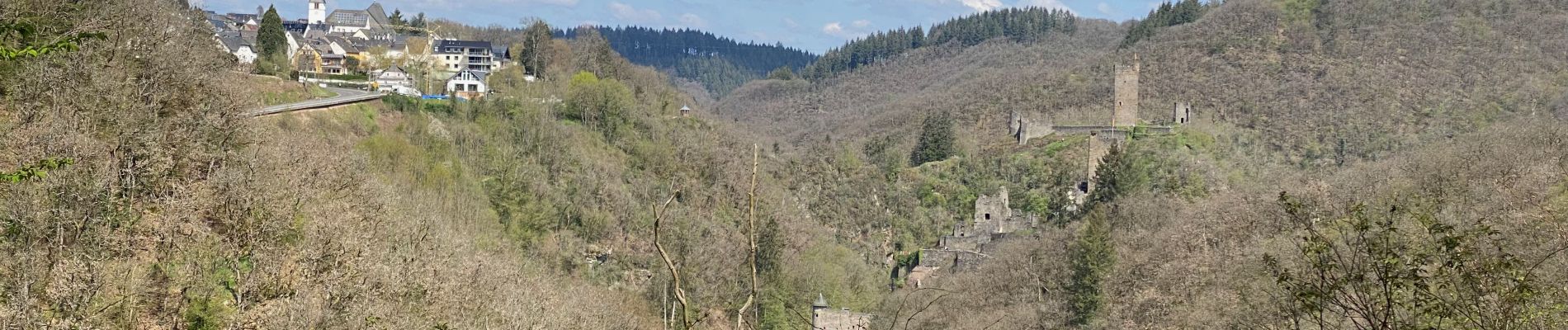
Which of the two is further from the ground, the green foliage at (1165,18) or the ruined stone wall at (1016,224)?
the green foliage at (1165,18)

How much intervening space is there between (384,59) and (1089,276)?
4152 centimetres

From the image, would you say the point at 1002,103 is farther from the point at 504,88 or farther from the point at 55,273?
the point at 55,273

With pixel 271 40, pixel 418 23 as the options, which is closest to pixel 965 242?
pixel 271 40

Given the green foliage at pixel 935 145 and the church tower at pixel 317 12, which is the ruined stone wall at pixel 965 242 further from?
the church tower at pixel 317 12

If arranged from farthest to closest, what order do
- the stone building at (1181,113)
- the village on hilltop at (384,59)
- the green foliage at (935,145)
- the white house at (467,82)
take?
the green foliage at (935,145)
the stone building at (1181,113)
the white house at (467,82)
the village on hilltop at (384,59)

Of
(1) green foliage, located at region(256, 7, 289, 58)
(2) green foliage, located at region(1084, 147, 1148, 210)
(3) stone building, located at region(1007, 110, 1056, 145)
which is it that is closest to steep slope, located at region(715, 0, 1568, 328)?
(2) green foliage, located at region(1084, 147, 1148, 210)

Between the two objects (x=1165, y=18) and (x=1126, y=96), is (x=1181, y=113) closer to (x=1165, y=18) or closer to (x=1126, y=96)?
(x=1126, y=96)

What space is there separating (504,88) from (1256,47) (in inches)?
2248

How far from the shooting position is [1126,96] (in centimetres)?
7575

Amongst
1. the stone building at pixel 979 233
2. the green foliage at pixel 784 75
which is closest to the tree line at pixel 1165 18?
the stone building at pixel 979 233

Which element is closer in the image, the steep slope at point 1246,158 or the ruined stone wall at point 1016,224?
the steep slope at point 1246,158

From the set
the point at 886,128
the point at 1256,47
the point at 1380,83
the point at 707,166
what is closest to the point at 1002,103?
the point at 886,128

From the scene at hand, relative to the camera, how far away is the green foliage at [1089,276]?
41.9m

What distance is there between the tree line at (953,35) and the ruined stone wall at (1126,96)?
97254mm
